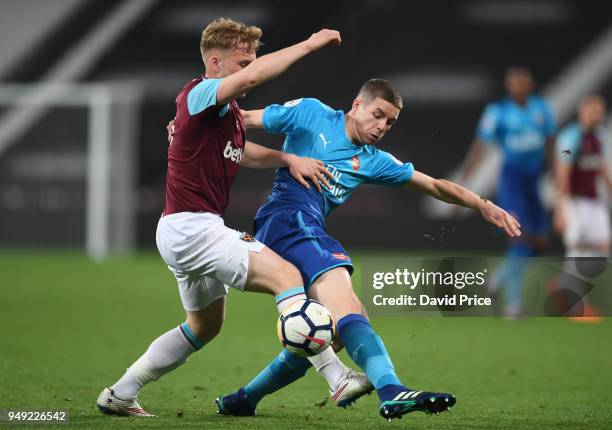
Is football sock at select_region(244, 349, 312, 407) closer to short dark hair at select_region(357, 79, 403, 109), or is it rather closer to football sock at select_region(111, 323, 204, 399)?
football sock at select_region(111, 323, 204, 399)

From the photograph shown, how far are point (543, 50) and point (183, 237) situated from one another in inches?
526

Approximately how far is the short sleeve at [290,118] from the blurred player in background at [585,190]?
5.57 metres

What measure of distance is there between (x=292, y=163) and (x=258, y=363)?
262cm

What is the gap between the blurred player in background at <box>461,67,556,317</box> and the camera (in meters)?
10.4

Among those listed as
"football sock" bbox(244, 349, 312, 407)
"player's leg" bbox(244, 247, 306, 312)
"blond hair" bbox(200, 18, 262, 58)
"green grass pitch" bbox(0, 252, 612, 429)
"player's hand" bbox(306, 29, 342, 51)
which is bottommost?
"green grass pitch" bbox(0, 252, 612, 429)

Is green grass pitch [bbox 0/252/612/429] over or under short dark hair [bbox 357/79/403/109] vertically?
under

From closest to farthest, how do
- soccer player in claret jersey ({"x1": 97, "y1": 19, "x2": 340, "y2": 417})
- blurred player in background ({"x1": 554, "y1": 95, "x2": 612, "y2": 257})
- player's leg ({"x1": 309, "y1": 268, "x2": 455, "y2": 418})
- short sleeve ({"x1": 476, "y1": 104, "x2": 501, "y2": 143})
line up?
player's leg ({"x1": 309, "y1": 268, "x2": 455, "y2": 418})
soccer player in claret jersey ({"x1": 97, "y1": 19, "x2": 340, "y2": 417})
short sleeve ({"x1": 476, "y1": 104, "x2": 501, "y2": 143})
blurred player in background ({"x1": 554, "y1": 95, "x2": 612, "y2": 257})

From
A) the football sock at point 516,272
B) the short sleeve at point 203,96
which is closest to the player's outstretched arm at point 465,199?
the short sleeve at point 203,96

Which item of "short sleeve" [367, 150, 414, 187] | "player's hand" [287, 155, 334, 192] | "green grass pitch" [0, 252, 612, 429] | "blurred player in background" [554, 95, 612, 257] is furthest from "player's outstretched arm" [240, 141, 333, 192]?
"blurred player in background" [554, 95, 612, 257]

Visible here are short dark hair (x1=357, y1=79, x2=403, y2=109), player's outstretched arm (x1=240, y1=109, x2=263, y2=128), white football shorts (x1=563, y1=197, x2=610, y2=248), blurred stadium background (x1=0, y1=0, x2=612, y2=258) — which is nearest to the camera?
short dark hair (x1=357, y1=79, x2=403, y2=109)

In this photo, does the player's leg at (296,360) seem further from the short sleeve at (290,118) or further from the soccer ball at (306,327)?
the short sleeve at (290,118)

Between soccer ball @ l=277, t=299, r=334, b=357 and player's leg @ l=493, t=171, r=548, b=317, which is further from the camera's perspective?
player's leg @ l=493, t=171, r=548, b=317

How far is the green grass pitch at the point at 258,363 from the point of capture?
5.32 metres

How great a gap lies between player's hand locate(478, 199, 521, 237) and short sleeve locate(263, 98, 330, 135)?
87 centimetres
